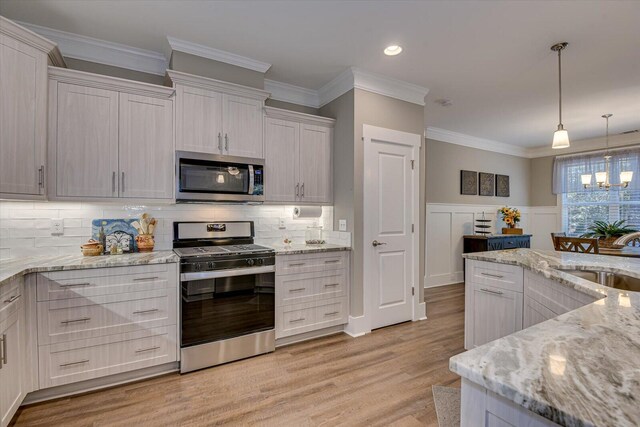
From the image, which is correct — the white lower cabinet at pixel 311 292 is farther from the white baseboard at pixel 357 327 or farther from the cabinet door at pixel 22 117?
the cabinet door at pixel 22 117

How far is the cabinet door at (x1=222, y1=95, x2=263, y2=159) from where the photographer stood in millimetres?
2953

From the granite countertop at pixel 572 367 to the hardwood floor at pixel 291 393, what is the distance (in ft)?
4.45

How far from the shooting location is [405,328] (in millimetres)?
3514

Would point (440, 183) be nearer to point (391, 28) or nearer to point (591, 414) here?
point (391, 28)

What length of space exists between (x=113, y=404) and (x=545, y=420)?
2546 millimetres

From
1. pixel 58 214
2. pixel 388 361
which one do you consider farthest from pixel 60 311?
pixel 388 361

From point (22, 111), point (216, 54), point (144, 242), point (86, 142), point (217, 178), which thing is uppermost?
point (216, 54)

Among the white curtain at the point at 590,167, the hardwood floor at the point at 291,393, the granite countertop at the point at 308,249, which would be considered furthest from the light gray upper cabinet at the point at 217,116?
the white curtain at the point at 590,167

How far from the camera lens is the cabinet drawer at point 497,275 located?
93.5 inches

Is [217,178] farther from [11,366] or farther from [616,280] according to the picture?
[616,280]

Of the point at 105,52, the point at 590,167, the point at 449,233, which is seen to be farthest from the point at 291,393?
the point at 590,167

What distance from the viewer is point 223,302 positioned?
8.68ft

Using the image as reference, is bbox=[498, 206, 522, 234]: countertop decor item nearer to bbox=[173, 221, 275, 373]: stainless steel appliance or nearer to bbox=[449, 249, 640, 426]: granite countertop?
bbox=[173, 221, 275, 373]: stainless steel appliance

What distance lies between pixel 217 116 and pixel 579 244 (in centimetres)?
428
